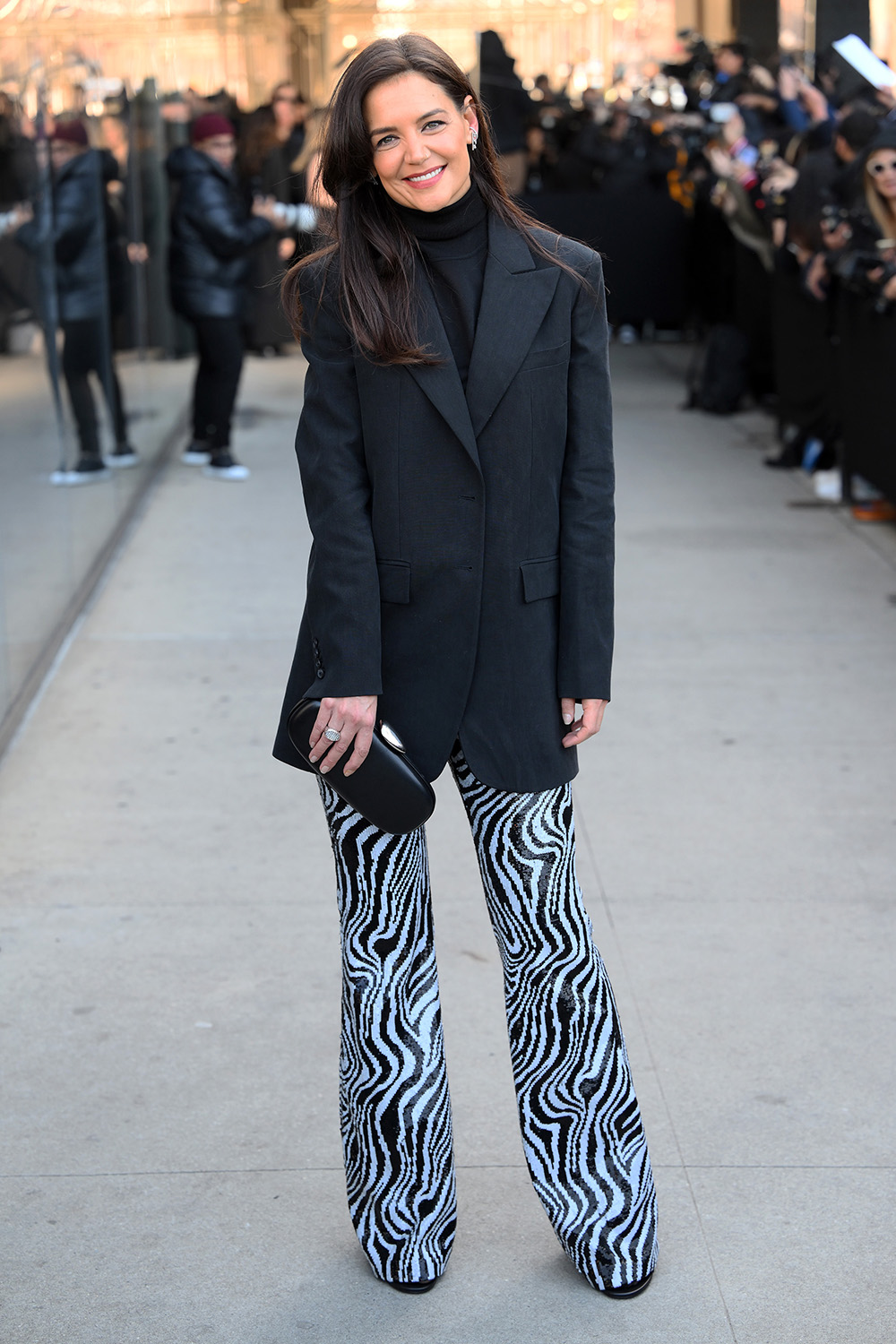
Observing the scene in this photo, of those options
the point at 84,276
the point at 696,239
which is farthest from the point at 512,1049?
the point at 696,239

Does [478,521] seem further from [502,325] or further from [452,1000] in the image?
[452,1000]

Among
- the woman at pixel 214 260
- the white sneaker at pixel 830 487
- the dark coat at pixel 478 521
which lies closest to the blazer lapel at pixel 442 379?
the dark coat at pixel 478 521

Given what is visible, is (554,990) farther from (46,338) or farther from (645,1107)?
(46,338)

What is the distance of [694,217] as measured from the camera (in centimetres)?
1400

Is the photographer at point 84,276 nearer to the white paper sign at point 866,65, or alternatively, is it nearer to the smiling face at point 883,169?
the smiling face at point 883,169

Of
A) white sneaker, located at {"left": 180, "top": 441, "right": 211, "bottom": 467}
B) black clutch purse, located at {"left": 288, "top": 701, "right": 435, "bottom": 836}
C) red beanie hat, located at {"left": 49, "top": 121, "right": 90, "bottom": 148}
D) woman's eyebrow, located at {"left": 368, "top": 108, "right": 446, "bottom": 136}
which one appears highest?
red beanie hat, located at {"left": 49, "top": 121, "right": 90, "bottom": 148}

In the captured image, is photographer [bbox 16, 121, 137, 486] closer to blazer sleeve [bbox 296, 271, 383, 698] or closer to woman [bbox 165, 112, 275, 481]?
woman [bbox 165, 112, 275, 481]

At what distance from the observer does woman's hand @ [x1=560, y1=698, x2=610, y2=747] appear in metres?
2.35

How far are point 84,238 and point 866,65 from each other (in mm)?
4576

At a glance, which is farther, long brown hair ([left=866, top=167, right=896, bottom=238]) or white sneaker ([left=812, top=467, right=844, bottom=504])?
white sneaker ([left=812, top=467, right=844, bottom=504])

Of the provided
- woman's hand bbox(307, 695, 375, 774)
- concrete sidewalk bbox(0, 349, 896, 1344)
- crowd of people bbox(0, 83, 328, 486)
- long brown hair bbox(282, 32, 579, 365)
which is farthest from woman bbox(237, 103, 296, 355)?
woman's hand bbox(307, 695, 375, 774)

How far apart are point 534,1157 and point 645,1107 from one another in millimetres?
565

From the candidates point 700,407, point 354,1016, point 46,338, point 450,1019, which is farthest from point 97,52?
point 354,1016

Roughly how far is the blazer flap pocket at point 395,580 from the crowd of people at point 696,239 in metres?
0.65
